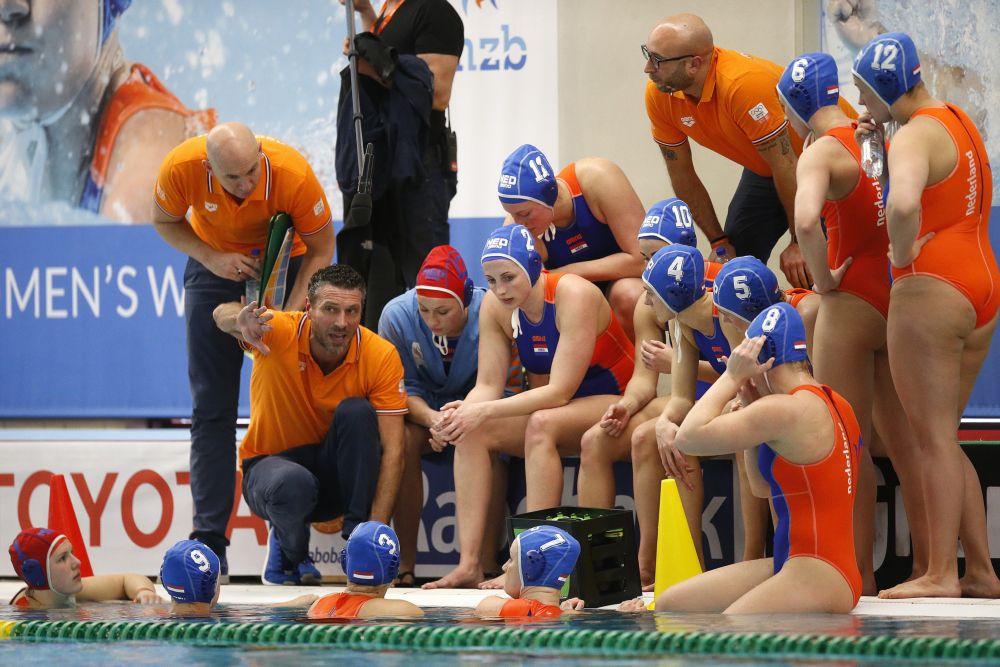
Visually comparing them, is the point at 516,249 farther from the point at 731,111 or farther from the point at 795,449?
the point at 795,449

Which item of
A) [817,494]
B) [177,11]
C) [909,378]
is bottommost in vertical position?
[817,494]

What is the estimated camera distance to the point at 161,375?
26.3 ft

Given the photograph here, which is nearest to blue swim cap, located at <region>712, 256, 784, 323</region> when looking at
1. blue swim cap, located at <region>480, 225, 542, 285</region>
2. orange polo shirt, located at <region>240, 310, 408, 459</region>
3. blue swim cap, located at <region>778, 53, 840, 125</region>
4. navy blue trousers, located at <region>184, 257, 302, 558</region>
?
blue swim cap, located at <region>778, 53, 840, 125</region>

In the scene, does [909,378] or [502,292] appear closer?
[909,378]

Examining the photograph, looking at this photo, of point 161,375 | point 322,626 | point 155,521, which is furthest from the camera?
point 161,375

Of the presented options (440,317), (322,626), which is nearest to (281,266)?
(440,317)

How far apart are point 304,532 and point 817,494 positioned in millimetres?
2560

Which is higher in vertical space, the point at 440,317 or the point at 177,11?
the point at 177,11

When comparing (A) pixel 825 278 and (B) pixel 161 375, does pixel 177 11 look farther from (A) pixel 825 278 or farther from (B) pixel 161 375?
(A) pixel 825 278

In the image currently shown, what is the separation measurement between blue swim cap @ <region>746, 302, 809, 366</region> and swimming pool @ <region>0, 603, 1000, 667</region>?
0.80 meters

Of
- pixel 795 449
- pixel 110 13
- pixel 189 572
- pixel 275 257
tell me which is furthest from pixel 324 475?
pixel 110 13

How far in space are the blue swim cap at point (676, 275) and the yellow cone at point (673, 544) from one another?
2.26 ft

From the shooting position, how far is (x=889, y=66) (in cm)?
446

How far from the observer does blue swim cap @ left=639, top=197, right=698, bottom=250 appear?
5449mm
